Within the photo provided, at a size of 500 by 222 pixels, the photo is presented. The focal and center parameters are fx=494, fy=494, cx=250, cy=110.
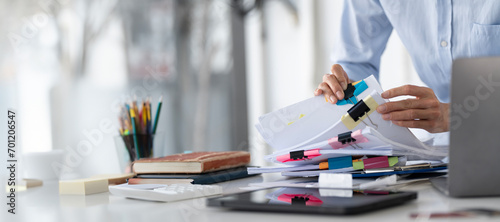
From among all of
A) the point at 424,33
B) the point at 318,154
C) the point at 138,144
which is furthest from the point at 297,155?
the point at 424,33

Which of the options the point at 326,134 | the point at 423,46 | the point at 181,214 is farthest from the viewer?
the point at 423,46

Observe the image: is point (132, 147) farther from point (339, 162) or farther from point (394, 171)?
point (394, 171)

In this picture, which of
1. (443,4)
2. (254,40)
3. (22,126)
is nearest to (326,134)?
(443,4)

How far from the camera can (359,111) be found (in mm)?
945

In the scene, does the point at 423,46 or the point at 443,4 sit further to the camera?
the point at 423,46

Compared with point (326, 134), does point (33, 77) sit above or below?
above

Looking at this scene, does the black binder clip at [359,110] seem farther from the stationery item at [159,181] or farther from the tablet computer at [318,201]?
the stationery item at [159,181]

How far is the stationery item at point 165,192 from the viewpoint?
2.68 ft

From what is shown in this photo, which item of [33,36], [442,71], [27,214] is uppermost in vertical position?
[33,36]

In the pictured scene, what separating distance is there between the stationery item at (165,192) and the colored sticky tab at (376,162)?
0.92 feet

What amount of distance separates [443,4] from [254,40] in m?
2.31

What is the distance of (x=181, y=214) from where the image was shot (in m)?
0.70

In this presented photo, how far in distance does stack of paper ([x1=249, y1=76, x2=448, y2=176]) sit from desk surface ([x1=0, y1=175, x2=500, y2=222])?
0.29ft

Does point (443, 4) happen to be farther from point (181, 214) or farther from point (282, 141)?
point (181, 214)
